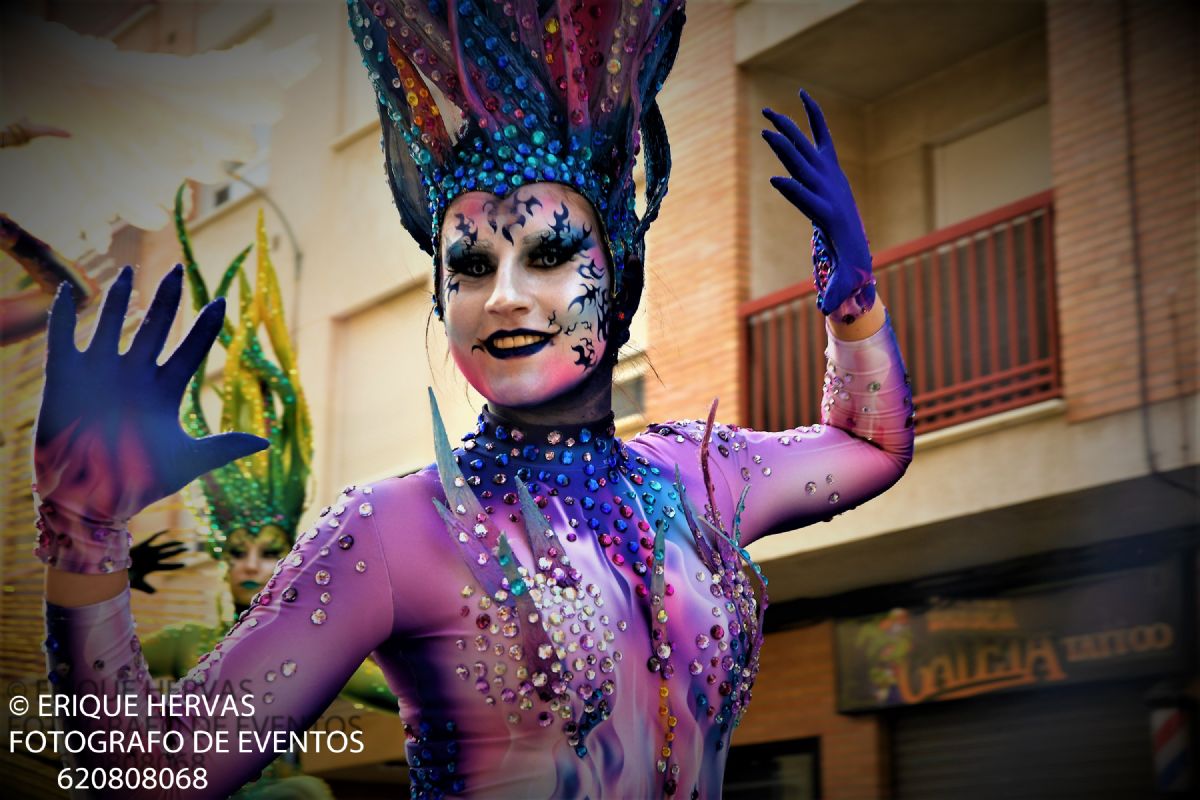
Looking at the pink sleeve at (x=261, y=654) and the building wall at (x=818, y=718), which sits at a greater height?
the building wall at (x=818, y=718)

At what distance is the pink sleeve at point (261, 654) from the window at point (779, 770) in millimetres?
6328

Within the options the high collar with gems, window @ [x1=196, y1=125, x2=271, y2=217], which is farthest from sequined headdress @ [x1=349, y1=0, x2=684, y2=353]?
window @ [x1=196, y1=125, x2=271, y2=217]

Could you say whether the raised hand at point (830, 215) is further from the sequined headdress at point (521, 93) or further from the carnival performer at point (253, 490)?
the carnival performer at point (253, 490)

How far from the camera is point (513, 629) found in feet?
7.09

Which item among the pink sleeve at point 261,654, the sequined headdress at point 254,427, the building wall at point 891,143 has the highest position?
the building wall at point 891,143

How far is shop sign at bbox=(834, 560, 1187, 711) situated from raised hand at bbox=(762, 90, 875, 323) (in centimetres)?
456

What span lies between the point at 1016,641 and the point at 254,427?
3302 mm

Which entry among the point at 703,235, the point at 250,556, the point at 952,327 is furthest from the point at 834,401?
the point at 703,235

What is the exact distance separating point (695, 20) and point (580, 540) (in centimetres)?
646

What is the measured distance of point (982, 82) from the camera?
7.82 m

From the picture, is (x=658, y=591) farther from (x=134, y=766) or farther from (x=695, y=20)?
(x=695, y=20)

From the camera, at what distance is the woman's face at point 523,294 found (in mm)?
2256

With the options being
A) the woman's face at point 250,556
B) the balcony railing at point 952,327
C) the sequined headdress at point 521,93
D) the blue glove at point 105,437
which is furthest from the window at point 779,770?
the blue glove at point 105,437

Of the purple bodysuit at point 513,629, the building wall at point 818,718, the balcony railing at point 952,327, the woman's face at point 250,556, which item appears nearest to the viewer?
the purple bodysuit at point 513,629
